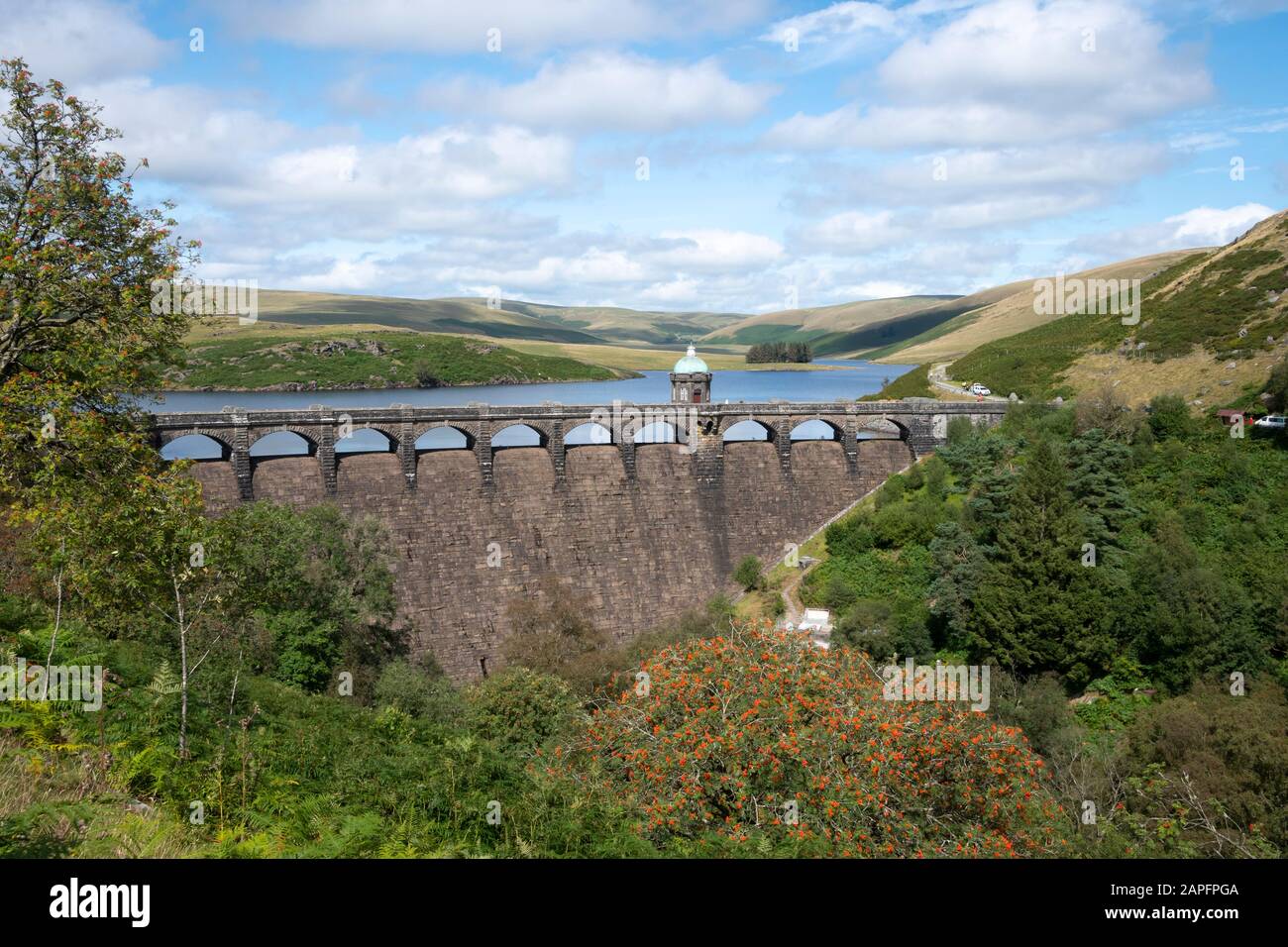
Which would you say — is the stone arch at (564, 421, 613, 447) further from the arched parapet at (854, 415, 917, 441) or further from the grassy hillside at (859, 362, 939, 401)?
the grassy hillside at (859, 362, 939, 401)

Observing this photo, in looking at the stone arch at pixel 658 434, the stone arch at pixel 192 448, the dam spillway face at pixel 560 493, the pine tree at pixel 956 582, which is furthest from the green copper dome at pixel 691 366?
the stone arch at pixel 192 448

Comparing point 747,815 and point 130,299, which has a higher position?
point 130,299

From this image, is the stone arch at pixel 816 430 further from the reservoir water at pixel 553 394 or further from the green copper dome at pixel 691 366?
the green copper dome at pixel 691 366

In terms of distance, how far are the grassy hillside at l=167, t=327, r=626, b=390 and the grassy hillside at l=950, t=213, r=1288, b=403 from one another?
89091mm

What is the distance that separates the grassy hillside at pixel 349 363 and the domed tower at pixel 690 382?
277ft

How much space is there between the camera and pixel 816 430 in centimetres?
12088

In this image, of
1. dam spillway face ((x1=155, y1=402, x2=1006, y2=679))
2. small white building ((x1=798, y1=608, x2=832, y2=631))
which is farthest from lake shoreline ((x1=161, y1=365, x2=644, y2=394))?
small white building ((x1=798, y1=608, x2=832, y2=631))

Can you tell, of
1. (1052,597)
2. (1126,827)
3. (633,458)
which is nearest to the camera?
(1126,827)

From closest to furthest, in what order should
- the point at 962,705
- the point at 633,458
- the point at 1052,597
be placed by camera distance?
the point at 962,705, the point at 1052,597, the point at 633,458

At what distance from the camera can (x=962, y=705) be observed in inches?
1243

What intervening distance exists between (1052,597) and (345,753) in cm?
3272

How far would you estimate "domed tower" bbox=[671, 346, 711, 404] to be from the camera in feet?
208
